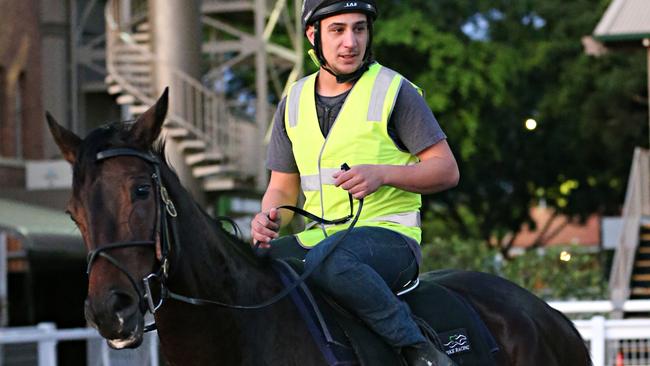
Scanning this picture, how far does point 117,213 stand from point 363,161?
1.25m

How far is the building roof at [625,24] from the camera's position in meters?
25.0

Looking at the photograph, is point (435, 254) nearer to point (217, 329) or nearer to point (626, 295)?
point (626, 295)

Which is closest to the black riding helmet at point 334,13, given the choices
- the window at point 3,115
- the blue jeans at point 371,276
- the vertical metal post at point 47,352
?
the blue jeans at point 371,276

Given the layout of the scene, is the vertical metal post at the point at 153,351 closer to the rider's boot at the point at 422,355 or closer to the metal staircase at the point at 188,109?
the rider's boot at the point at 422,355

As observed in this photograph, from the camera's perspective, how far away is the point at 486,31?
130 ft

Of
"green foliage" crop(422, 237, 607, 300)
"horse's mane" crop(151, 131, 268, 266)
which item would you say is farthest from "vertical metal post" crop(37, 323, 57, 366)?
"green foliage" crop(422, 237, 607, 300)

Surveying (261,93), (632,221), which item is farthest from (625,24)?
(261,93)

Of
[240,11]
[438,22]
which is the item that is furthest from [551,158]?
[240,11]

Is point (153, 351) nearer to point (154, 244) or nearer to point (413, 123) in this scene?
point (413, 123)

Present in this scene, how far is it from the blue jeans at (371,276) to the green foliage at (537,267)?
12894 millimetres

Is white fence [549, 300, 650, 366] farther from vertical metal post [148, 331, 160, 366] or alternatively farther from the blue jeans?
the blue jeans

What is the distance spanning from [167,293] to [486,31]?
35418mm

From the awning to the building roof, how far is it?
9.98m

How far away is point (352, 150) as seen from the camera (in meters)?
5.57
